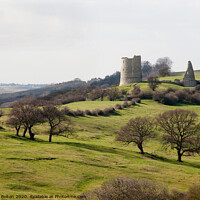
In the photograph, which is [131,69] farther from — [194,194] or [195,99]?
[194,194]

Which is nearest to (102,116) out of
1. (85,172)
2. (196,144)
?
(196,144)

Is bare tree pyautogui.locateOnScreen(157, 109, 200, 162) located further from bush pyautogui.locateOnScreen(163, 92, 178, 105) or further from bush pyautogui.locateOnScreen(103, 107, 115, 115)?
bush pyautogui.locateOnScreen(163, 92, 178, 105)

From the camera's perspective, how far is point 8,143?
41.3m

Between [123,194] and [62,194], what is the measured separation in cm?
734

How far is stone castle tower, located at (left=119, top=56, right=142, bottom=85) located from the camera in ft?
425

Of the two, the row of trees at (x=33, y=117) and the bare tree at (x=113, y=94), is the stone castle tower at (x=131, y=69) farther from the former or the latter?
the row of trees at (x=33, y=117)

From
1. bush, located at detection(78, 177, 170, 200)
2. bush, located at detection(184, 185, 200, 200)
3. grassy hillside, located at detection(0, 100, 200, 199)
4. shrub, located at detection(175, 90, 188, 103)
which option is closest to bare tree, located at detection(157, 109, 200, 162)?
grassy hillside, located at detection(0, 100, 200, 199)

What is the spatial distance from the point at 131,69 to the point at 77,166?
99774mm

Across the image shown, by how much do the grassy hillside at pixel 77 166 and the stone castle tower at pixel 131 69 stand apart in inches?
3008

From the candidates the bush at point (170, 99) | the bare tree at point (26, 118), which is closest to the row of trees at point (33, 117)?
the bare tree at point (26, 118)

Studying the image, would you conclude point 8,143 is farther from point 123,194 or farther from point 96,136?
point 123,194

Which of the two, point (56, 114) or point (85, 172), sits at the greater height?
point (56, 114)

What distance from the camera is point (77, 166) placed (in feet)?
109

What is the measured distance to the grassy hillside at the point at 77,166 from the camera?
84.4 ft
